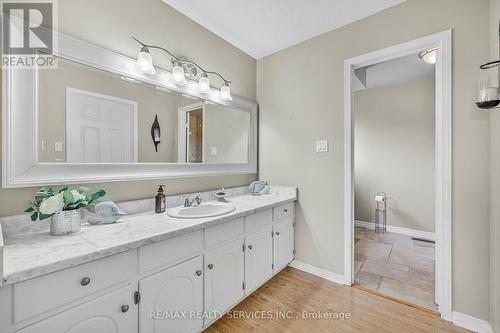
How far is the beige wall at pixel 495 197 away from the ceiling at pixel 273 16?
0.71 m

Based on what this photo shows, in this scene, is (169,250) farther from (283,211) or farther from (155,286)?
(283,211)

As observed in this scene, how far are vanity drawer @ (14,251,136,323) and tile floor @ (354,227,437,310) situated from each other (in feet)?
6.86

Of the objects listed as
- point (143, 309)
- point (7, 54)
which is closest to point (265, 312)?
point (143, 309)

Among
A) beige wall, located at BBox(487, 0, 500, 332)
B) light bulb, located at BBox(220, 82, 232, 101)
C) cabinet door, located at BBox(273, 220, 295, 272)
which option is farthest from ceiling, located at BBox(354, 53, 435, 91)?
cabinet door, located at BBox(273, 220, 295, 272)

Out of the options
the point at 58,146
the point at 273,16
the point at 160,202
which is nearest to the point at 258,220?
the point at 160,202

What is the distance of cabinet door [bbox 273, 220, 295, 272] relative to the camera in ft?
6.86

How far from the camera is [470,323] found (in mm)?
1500

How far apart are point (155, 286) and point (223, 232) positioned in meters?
0.52

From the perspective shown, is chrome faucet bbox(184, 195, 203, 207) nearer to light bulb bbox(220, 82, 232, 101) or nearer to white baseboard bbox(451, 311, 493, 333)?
light bulb bbox(220, 82, 232, 101)

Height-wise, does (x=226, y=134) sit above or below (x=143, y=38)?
below

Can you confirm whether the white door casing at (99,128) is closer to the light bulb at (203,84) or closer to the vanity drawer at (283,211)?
the light bulb at (203,84)

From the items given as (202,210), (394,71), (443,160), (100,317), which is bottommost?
(100,317)

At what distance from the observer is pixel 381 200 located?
3.47 metres

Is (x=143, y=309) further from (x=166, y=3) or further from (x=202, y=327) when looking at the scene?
(x=166, y=3)
